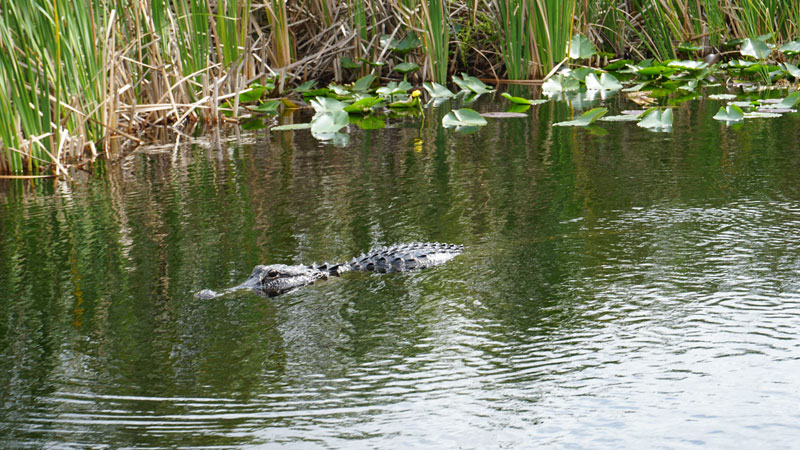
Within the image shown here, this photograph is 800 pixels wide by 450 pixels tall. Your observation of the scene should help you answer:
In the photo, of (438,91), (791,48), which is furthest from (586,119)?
(791,48)

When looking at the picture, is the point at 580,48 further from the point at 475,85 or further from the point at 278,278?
the point at 278,278

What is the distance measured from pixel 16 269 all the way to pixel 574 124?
4173mm

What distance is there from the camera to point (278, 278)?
3.26 meters

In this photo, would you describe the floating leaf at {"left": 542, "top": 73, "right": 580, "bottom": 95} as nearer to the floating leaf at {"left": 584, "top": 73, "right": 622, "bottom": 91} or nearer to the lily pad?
the floating leaf at {"left": 584, "top": 73, "right": 622, "bottom": 91}

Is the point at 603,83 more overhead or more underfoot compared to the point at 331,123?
more overhead

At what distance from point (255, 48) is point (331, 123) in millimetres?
2149

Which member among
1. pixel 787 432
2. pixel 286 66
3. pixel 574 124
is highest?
pixel 286 66

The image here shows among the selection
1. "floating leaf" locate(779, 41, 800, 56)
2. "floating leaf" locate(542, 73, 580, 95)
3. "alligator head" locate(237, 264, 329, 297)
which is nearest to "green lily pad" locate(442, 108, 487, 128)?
"floating leaf" locate(542, 73, 580, 95)

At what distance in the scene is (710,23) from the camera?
31.1ft

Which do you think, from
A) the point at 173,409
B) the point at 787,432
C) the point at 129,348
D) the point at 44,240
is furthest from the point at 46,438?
the point at 44,240

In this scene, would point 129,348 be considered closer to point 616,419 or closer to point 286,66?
point 616,419

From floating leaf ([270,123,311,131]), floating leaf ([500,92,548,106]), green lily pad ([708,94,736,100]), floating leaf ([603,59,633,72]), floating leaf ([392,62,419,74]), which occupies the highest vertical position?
floating leaf ([392,62,419,74])

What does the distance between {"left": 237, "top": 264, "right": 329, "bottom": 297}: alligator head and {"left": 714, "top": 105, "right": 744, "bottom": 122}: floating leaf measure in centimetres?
425

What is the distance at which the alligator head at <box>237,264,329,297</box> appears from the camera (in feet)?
10.6
